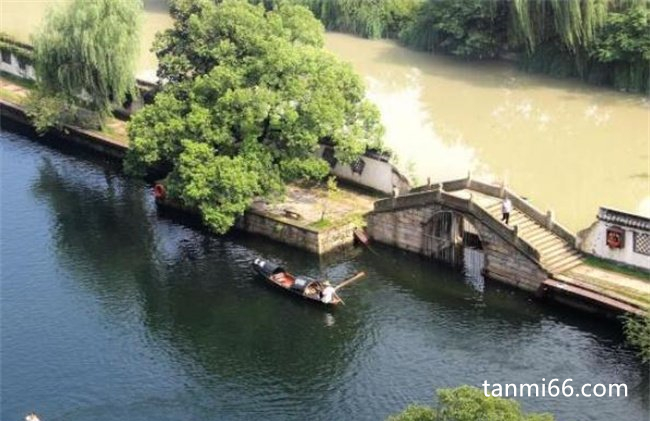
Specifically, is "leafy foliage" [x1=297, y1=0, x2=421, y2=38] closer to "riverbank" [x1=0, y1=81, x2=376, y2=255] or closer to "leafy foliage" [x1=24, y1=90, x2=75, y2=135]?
"leafy foliage" [x1=24, y1=90, x2=75, y2=135]

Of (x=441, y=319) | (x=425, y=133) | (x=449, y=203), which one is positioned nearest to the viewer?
(x=441, y=319)

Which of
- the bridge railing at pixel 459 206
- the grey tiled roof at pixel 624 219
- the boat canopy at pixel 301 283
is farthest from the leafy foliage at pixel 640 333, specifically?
the boat canopy at pixel 301 283

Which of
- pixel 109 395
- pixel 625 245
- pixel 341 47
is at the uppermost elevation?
pixel 341 47

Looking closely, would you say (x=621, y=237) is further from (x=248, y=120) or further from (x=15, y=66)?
(x=15, y=66)

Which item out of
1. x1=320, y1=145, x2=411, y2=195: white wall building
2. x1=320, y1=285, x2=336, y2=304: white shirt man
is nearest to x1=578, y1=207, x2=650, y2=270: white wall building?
x1=320, y1=145, x2=411, y2=195: white wall building

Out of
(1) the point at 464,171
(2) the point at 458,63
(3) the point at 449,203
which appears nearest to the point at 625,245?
(3) the point at 449,203

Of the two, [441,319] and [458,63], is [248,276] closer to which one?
[441,319]
